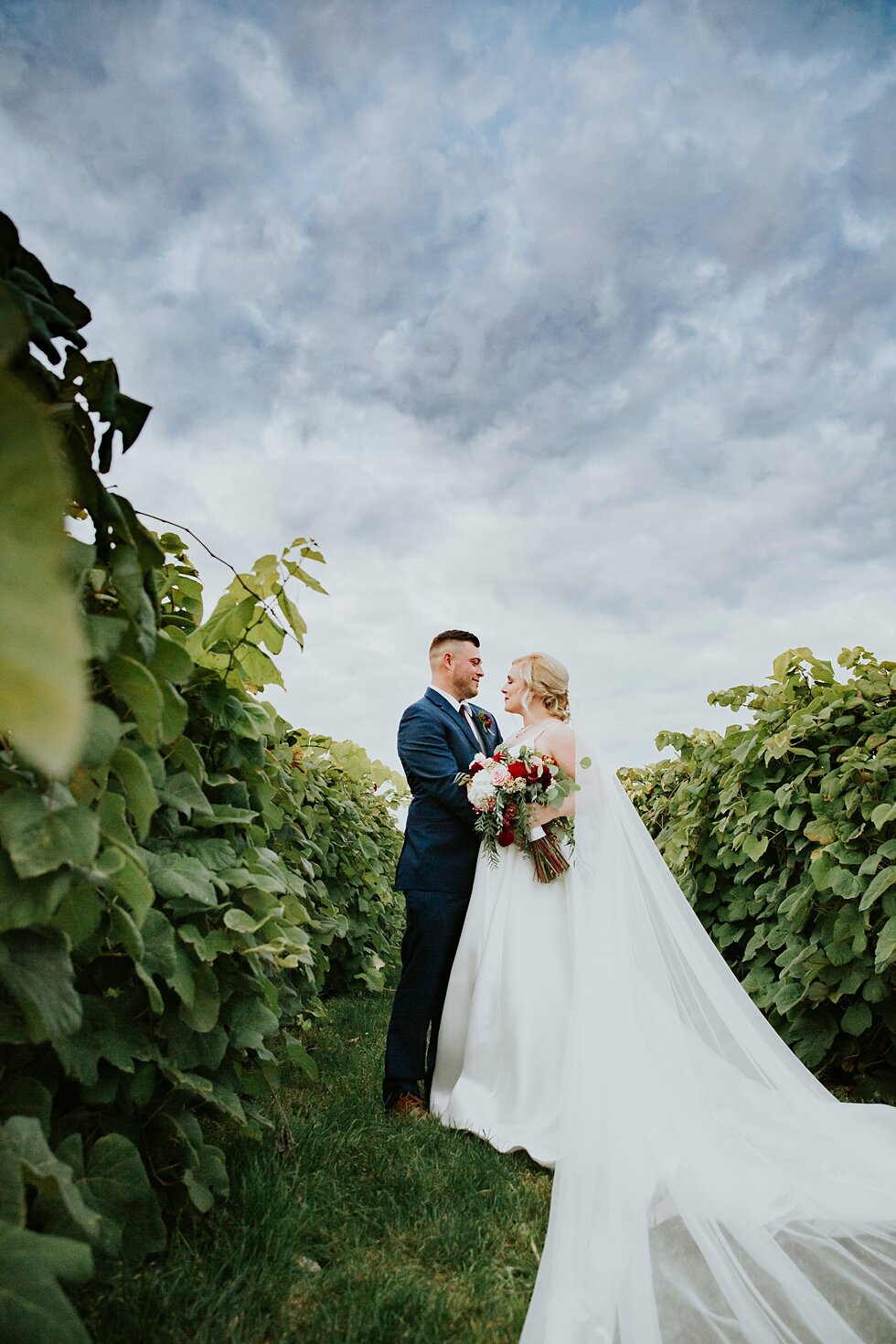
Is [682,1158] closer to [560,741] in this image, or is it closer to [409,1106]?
[409,1106]

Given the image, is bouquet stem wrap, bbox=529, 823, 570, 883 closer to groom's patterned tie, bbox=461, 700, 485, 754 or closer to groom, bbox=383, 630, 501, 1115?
groom, bbox=383, 630, 501, 1115

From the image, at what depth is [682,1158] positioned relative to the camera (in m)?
2.79

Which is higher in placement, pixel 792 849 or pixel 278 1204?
pixel 792 849

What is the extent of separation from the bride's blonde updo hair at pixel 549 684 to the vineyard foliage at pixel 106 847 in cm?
251

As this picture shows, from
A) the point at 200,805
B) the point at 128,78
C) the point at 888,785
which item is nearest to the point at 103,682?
the point at 200,805

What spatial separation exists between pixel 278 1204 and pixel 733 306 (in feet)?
26.6

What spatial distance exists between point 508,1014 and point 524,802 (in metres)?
1.03

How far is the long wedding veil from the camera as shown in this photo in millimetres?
2053

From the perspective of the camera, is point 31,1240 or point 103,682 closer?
point 31,1240

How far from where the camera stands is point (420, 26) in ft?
9.81

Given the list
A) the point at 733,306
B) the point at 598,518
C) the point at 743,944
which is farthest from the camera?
the point at 598,518

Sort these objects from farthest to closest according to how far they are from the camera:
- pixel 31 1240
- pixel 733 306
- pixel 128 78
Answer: pixel 733 306 < pixel 128 78 < pixel 31 1240

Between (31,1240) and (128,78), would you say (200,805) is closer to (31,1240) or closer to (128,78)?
(31,1240)

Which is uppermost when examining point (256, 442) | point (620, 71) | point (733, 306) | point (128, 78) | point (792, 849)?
point (733, 306)
